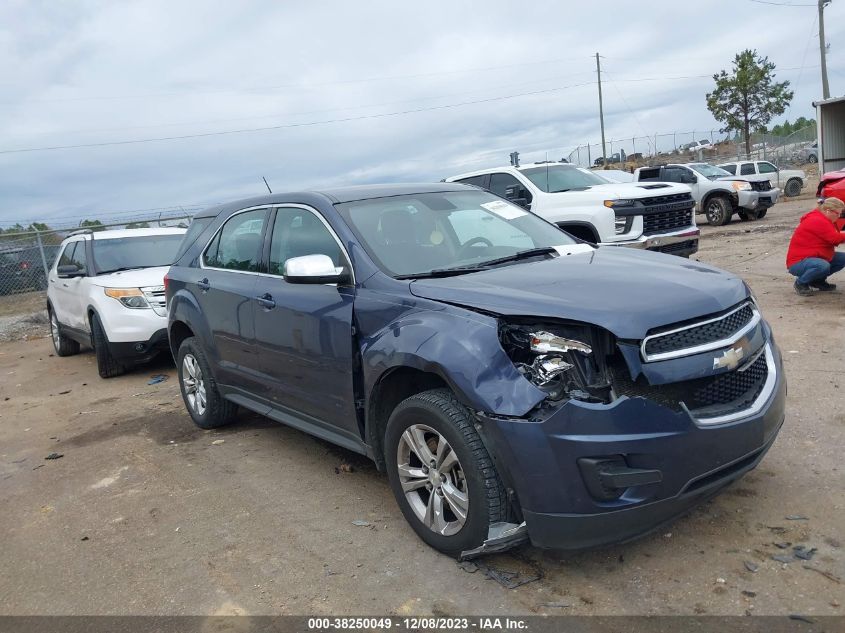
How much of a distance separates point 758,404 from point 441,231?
2044 millimetres

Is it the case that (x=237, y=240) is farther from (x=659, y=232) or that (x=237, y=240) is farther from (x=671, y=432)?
(x=659, y=232)

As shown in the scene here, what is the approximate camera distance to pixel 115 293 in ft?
27.5

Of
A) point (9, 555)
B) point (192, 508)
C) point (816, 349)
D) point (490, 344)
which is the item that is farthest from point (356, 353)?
point (816, 349)

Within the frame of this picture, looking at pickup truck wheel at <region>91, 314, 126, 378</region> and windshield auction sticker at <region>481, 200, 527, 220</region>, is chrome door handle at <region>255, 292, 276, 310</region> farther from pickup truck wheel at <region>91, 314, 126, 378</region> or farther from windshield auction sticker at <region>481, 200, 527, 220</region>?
pickup truck wheel at <region>91, 314, 126, 378</region>

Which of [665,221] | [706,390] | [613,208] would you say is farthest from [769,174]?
[706,390]

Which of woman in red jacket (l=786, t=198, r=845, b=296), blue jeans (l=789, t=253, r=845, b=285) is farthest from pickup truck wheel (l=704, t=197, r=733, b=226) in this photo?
blue jeans (l=789, t=253, r=845, b=285)

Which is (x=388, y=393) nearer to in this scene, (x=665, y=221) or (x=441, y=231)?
(x=441, y=231)

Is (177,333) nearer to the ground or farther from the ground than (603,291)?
nearer to the ground

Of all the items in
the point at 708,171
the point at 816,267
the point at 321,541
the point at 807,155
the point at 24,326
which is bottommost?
the point at 321,541

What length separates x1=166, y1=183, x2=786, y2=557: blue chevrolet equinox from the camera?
2.94m

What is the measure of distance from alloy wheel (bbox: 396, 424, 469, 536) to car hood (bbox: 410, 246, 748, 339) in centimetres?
68

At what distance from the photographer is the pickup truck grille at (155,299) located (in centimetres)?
837

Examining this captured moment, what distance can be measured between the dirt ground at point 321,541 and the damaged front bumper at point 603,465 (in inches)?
14.1

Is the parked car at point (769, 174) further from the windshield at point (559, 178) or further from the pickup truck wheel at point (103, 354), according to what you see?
the pickup truck wheel at point (103, 354)
